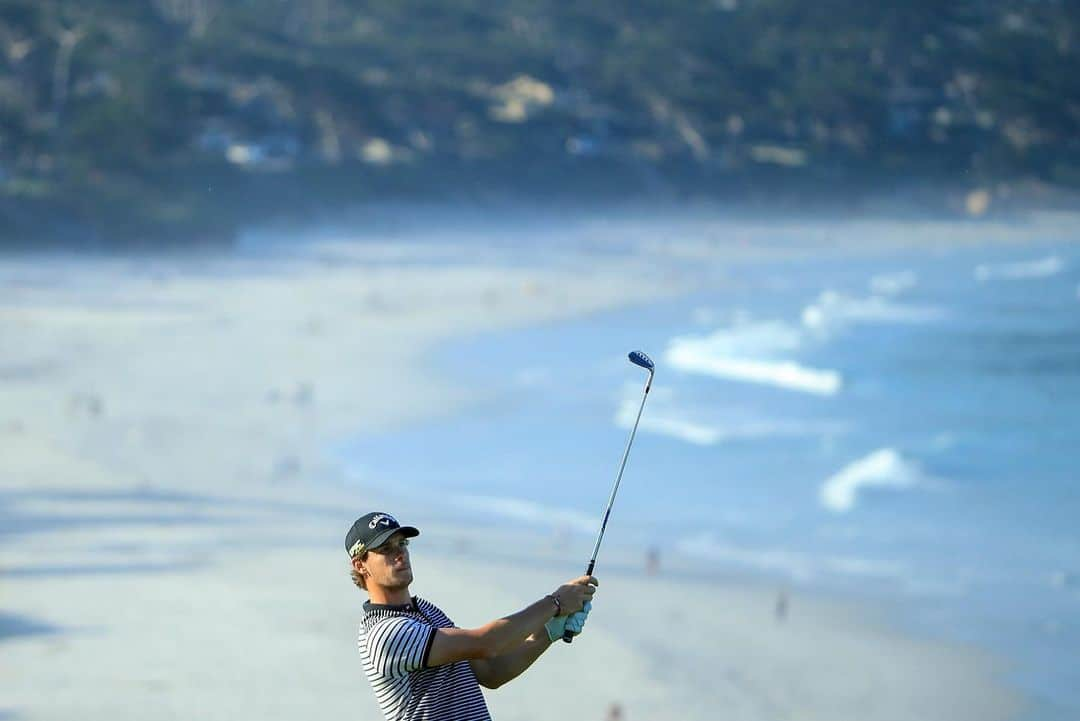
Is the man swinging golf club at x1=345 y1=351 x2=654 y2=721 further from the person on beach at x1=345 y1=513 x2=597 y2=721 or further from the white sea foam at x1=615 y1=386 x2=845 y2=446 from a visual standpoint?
the white sea foam at x1=615 y1=386 x2=845 y2=446

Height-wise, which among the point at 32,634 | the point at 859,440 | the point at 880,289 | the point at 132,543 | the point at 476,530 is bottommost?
the point at 32,634

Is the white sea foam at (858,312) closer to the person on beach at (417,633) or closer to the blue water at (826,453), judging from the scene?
the blue water at (826,453)

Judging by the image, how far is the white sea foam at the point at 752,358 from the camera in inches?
832

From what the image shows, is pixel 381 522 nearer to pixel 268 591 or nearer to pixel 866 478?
pixel 268 591

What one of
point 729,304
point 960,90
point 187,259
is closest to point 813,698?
point 729,304

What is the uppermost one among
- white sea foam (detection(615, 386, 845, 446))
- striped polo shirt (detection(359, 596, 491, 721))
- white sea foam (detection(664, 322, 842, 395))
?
white sea foam (detection(664, 322, 842, 395))

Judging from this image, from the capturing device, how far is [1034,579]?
11.9 m

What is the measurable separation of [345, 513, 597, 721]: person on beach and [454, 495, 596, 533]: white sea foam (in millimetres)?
10039

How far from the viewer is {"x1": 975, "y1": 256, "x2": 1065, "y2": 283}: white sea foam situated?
1296 inches

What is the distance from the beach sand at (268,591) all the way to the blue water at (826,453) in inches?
25.7

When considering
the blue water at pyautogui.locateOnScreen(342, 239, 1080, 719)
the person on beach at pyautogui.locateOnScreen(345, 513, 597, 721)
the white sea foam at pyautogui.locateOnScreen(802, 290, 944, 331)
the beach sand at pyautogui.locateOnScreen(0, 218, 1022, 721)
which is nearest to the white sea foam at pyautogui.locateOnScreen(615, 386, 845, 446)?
the blue water at pyautogui.locateOnScreen(342, 239, 1080, 719)

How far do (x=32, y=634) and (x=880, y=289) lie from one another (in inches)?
972

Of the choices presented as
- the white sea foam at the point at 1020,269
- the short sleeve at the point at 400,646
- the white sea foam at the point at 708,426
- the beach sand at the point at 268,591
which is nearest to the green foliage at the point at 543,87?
the white sea foam at the point at 1020,269

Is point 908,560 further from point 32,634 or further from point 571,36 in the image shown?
point 571,36
